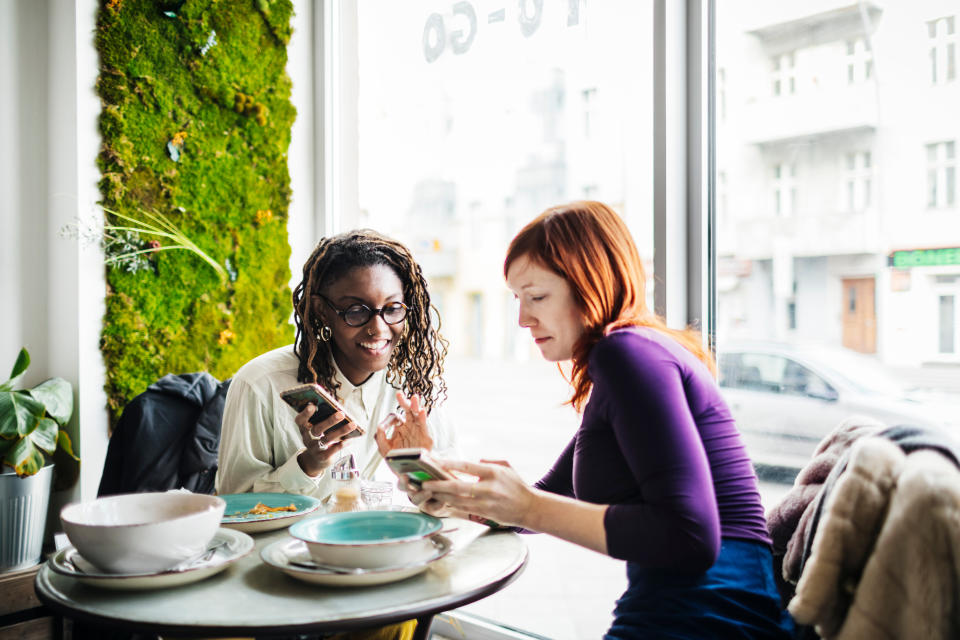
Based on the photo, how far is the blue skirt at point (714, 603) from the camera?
1165 mm

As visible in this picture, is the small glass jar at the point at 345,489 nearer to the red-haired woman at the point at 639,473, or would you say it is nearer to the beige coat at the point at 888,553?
the red-haired woman at the point at 639,473

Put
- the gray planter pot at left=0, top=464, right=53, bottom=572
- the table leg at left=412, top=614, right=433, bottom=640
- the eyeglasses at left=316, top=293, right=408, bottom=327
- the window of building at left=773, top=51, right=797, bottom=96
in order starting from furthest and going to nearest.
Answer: the gray planter pot at left=0, top=464, right=53, bottom=572
the window of building at left=773, top=51, right=797, bottom=96
the eyeglasses at left=316, top=293, right=408, bottom=327
the table leg at left=412, top=614, right=433, bottom=640

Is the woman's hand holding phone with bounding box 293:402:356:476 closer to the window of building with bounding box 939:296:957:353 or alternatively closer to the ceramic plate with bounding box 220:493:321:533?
the ceramic plate with bounding box 220:493:321:533

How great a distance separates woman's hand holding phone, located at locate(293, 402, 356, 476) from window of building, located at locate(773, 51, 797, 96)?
58.5 inches

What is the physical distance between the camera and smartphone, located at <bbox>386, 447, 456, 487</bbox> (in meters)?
1.19

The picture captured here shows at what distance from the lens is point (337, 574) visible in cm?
107

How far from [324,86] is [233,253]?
86 cm

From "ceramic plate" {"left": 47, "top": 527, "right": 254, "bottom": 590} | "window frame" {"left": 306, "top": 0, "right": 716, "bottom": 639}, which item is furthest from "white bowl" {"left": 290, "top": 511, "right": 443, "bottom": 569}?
A: "window frame" {"left": 306, "top": 0, "right": 716, "bottom": 639}

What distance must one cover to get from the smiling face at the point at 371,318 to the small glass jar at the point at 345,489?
0.49 metres

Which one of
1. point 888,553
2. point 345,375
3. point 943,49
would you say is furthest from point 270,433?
point 943,49

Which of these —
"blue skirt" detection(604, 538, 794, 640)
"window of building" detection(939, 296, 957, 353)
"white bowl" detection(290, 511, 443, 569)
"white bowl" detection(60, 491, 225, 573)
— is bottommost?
"blue skirt" detection(604, 538, 794, 640)

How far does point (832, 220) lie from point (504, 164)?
5.13 ft

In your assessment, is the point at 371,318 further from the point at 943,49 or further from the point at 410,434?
the point at 943,49

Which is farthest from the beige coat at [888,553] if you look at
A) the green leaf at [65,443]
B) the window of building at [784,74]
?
the green leaf at [65,443]
